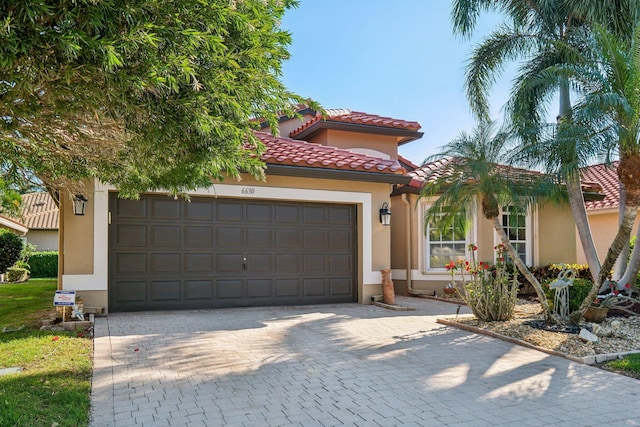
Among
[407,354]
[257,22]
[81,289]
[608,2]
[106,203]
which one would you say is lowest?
[407,354]

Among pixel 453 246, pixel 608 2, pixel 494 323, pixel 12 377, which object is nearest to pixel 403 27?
pixel 608 2

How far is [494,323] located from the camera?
357 inches

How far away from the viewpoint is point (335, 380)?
5.78 metres

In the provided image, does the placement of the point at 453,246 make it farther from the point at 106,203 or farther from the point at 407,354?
the point at 106,203

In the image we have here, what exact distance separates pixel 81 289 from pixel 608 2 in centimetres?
1289

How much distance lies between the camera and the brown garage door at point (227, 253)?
10.3 metres

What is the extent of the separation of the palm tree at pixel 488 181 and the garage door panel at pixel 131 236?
6226 mm

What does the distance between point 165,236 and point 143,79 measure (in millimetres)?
7564

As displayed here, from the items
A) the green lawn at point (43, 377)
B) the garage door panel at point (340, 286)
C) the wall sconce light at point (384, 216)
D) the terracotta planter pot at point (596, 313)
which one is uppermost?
the wall sconce light at point (384, 216)

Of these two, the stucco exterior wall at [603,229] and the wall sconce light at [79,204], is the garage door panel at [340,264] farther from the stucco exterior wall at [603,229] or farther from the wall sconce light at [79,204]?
the stucco exterior wall at [603,229]

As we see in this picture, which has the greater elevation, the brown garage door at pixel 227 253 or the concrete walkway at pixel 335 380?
the brown garage door at pixel 227 253

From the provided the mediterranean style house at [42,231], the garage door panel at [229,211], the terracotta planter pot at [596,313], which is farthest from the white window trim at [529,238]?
the mediterranean style house at [42,231]

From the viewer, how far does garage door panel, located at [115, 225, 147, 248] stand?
10167 millimetres

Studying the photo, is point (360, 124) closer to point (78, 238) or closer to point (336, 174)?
point (336, 174)
